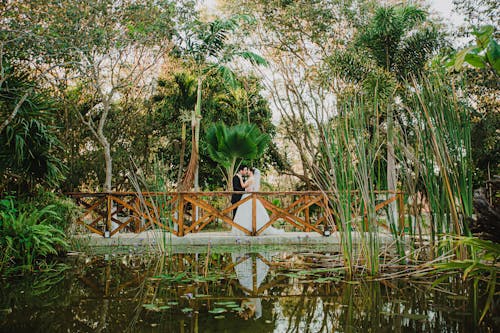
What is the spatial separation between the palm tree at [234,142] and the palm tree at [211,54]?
0.54 meters

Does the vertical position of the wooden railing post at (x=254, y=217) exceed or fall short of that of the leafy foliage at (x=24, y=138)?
it falls short

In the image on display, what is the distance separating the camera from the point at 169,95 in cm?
1358

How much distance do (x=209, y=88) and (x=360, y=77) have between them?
5388 millimetres

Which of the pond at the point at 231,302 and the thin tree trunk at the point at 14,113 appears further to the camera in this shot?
the thin tree trunk at the point at 14,113

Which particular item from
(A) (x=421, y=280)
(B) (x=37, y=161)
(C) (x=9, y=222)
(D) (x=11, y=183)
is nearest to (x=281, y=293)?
(A) (x=421, y=280)

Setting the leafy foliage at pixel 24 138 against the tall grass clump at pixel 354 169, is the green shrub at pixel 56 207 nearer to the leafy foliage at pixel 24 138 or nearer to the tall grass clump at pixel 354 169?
the leafy foliage at pixel 24 138

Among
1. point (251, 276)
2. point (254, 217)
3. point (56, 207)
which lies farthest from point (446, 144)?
point (254, 217)

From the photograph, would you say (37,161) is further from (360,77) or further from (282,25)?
(282,25)

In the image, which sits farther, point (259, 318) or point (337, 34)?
point (337, 34)

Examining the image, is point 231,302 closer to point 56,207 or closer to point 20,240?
point 20,240

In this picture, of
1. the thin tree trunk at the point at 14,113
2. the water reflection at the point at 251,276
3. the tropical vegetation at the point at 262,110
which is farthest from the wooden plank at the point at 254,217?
the thin tree trunk at the point at 14,113

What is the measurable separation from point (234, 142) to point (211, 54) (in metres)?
2.94

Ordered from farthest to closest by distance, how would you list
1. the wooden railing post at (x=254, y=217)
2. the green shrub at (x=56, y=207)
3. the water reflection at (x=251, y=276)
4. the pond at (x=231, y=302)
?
the wooden railing post at (x=254, y=217) < the green shrub at (x=56, y=207) < the water reflection at (x=251, y=276) < the pond at (x=231, y=302)

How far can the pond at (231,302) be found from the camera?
2.08m
